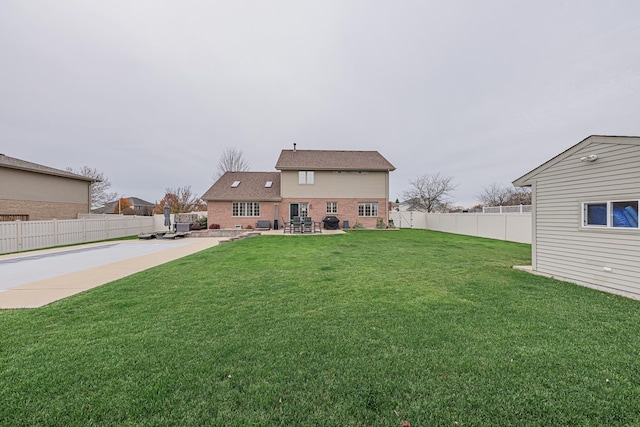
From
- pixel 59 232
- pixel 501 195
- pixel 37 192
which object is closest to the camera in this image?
pixel 59 232

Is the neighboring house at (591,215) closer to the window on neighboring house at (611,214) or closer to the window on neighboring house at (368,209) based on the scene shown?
the window on neighboring house at (611,214)

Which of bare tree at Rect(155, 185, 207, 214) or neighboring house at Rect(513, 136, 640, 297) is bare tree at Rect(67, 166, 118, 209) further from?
neighboring house at Rect(513, 136, 640, 297)

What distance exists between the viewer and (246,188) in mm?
23250

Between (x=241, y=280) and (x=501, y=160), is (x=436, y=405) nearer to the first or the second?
(x=241, y=280)

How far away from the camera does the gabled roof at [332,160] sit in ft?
73.2

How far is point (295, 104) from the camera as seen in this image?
802 inches

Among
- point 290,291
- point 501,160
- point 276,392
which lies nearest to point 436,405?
point 276,392

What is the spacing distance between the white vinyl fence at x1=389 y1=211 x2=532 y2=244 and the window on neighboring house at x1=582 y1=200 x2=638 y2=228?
949 cm

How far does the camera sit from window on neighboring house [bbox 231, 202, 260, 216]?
73.6 ft

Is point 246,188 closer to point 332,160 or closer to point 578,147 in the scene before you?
point 332,160

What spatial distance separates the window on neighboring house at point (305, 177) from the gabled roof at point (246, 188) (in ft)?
8.01

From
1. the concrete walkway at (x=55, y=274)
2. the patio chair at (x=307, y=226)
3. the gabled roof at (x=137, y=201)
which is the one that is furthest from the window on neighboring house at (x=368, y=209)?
the gabled roof at (x=137, y=201)

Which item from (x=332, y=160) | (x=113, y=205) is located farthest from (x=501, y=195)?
(x=113, y=205)

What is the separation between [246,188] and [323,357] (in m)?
22.0
